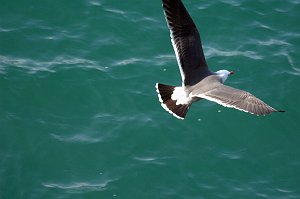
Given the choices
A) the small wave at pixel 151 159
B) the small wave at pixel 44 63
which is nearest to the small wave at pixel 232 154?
the small wave at pixel 151 159

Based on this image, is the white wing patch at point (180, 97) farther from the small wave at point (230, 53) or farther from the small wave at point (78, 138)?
the small wave at point (230, 53)

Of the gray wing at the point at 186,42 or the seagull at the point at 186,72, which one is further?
the gray wing at the point at 186,42

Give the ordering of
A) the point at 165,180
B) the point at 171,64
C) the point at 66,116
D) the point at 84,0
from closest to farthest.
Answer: the point at 165,180, the point at 66,116, the point at 171,64, the point at 84,0

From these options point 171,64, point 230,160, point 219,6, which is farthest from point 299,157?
point 219,6

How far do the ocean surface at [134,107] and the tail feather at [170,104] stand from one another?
41.4 inches

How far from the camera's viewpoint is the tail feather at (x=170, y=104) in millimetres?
8702

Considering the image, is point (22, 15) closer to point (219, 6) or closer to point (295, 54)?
point (219, 6)

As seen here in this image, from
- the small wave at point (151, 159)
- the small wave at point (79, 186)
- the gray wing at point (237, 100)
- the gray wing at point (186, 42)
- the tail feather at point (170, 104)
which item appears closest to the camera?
the gray wing at point (237, 100)

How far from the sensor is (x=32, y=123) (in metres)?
9.79

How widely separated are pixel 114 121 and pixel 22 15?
2853mm

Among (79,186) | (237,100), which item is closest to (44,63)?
(79,186)

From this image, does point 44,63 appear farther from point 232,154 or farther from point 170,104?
point 232,154

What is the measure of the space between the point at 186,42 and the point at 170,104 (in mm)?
946

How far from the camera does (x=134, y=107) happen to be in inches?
404
